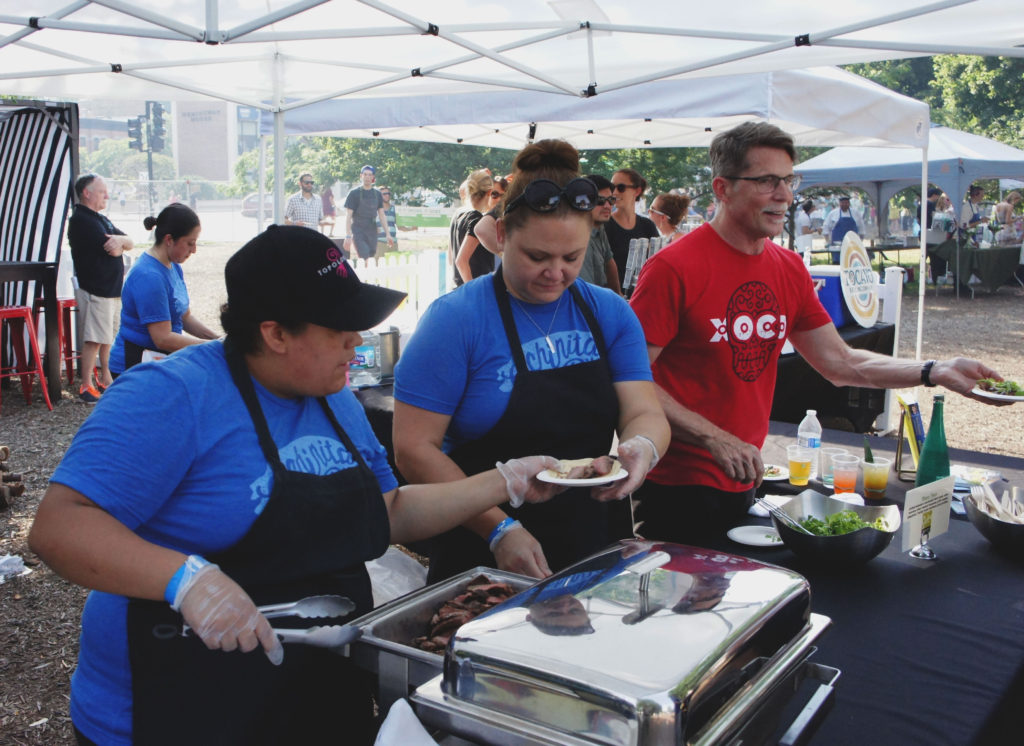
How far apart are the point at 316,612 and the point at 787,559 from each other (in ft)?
4.09

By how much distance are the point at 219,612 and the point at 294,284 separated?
49 cm

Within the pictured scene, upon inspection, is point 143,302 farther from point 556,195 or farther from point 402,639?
point 402,639

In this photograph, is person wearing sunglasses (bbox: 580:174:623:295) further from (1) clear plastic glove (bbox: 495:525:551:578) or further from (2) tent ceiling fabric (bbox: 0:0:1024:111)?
(1) clear plastic glove (bbox: 495:525:551:578)

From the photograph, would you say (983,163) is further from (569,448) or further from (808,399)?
(569,448)

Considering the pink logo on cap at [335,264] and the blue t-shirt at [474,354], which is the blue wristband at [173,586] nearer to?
the pink logo on cap at [335,264]

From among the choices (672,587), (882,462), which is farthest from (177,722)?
(882,462)

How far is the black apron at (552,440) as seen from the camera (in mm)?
1880

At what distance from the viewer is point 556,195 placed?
1756mm

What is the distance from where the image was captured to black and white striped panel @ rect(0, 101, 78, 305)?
827 centimetres

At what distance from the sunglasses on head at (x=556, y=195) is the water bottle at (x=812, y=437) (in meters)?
1.36

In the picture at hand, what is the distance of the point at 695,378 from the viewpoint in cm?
250

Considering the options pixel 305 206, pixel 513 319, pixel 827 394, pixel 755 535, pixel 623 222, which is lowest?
pixel 827 394

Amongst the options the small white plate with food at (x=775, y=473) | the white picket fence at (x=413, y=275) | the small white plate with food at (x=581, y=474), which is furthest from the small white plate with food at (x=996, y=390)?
the white picket fence at (x=413, y=275)

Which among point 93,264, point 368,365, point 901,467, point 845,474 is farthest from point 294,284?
point 93,264
